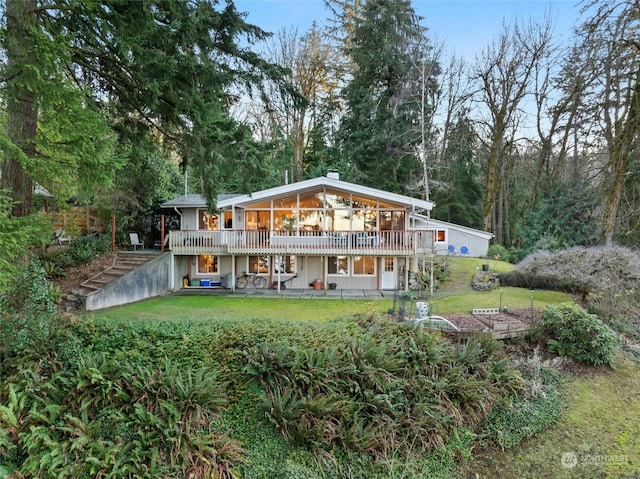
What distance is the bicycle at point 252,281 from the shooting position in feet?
47.8

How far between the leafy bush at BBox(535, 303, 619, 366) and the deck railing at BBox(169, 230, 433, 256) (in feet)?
18.6

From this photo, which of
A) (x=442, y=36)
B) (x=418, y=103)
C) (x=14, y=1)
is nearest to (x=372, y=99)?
(x=418, y=103)

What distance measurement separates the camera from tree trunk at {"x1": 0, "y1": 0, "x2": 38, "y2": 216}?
14.7 feet

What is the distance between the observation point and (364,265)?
14523mm

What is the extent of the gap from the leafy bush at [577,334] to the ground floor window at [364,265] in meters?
7.24

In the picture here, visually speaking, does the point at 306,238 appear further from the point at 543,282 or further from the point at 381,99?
the point at 381,99

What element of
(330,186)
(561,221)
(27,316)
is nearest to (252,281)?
(330,186)

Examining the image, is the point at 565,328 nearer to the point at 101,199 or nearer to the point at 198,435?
the point at 198,435

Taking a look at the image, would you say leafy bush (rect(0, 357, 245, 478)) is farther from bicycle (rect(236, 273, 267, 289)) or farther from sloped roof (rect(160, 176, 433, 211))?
Answer: bicycle (rect(236, 273, 267, 289))

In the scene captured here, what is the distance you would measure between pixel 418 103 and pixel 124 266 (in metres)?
19.1

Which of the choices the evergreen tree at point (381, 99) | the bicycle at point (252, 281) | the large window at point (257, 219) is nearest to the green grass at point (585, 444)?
the bicycle at point (252, 281)

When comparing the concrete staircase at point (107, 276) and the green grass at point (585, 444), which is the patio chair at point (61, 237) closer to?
the concrete staircase at point (107, 276)

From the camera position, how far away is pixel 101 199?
13633 millimetres

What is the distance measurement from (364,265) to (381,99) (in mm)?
13699
